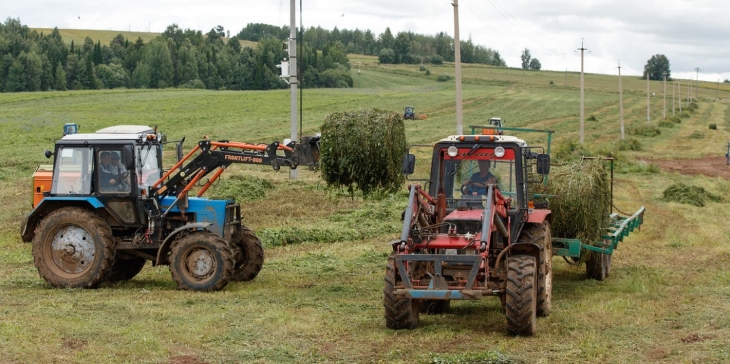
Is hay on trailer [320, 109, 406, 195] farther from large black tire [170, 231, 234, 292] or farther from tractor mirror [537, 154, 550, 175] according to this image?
tractor mirror [537, 154, 550, 175]

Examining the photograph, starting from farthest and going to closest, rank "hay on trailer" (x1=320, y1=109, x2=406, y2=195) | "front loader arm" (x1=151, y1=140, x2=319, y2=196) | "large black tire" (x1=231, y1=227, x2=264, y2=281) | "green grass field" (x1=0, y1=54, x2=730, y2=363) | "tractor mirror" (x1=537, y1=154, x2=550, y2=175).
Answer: "large black tire" (x1=231, y1=227, x2=264, y2=281)
"hay on trailer" (x1=320, y1=109, x2=406, y2=195)
"front loader arm" (x1=151, y1=140, x2=319, y2=196)
"tractor mirror" (x1=537, y1=154, x2=550, y2=175)
"green grass field" (x1=0, y1=54, x2=730, y2=363)

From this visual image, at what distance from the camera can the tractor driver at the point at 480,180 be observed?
13906 millimetres

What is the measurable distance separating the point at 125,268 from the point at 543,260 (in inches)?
301

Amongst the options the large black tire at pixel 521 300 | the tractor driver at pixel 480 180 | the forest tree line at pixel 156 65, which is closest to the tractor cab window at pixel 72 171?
the tractor driver at pixel 480 180

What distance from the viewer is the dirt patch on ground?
40.6 meters

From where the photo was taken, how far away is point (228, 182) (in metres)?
28.9

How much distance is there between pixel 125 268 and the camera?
17.0m

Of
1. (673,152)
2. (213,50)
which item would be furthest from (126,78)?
(673,152)

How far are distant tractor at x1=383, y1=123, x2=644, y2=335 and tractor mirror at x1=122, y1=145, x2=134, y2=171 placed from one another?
470 centimetres

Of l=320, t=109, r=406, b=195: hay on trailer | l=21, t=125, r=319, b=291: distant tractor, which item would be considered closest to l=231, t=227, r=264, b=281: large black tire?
l=21, t=125, r=319, b=291: distant tractor

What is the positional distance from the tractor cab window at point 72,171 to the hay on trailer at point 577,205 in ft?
25.1

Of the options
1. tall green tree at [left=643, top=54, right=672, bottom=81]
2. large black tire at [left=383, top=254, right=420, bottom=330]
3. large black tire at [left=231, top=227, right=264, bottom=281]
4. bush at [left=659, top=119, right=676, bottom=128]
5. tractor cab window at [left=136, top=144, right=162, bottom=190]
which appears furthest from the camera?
tall green tree at [left=643, top=54, right=672, bottom=81]

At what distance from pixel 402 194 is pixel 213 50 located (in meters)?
88.2

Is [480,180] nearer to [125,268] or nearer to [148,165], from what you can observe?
[148,165]
